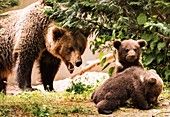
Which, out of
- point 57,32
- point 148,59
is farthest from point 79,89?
point 57,32

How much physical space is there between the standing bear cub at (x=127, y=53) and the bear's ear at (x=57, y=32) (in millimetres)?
1995

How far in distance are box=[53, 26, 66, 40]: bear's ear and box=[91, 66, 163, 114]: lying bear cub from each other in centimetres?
252

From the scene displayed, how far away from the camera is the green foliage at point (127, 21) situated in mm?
5906

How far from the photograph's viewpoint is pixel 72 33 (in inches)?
284

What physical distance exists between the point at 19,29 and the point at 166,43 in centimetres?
256

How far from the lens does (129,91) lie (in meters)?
4.57

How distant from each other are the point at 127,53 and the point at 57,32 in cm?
224

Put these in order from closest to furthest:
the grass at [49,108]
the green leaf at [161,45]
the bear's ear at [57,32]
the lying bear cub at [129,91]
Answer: the grass at [49,108] → the lying bear cub at [129,91] → the green leaf at [161,45] → the bear's ear at [57,32]

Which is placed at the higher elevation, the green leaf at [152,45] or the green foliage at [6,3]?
the green foliage at [6,3]

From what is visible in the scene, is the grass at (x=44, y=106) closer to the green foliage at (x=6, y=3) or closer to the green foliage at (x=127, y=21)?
the green foliage at (x=6, y=3)

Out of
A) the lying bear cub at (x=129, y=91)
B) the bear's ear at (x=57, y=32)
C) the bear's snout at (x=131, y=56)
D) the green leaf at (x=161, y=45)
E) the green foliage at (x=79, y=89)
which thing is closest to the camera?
the lying bear cub at (x=129, y=91)

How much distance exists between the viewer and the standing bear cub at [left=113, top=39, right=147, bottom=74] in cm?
514

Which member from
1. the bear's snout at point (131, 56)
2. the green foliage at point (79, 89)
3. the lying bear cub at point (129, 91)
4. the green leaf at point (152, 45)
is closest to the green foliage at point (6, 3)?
the lying bear cub at point (129, 91)

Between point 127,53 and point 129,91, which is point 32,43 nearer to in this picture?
point 127,53
